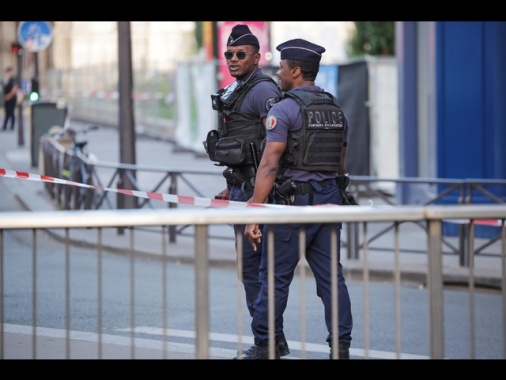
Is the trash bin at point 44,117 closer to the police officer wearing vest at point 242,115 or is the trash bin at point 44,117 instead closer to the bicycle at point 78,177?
the bicycle at point 78,177

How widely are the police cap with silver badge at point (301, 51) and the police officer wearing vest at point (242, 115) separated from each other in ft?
1.35

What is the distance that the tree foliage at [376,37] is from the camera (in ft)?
110

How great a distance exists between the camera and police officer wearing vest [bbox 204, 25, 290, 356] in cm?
733

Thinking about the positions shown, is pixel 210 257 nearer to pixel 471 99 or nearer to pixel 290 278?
pixel 471 99

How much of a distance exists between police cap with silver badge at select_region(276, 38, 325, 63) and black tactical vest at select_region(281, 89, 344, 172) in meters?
0.20

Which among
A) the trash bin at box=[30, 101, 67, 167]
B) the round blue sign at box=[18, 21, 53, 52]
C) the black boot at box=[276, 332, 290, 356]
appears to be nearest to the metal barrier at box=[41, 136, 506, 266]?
the black boot at box=[276, 332, 290, 356]

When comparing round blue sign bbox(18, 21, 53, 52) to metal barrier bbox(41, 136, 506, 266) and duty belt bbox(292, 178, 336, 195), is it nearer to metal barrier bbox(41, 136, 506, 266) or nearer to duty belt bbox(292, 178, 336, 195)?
metal barrier bbox(41, 136, 506, 266)

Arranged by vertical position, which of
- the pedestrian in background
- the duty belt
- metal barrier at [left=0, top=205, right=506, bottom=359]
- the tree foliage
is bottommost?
metal barrier at [left=0, top=205, right=506, bottom=359]

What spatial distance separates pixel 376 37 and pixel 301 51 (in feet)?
89.2

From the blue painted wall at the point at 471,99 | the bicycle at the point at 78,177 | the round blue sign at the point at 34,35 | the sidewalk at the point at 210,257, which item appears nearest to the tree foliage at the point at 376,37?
the sidewalk at the point at 210,257
